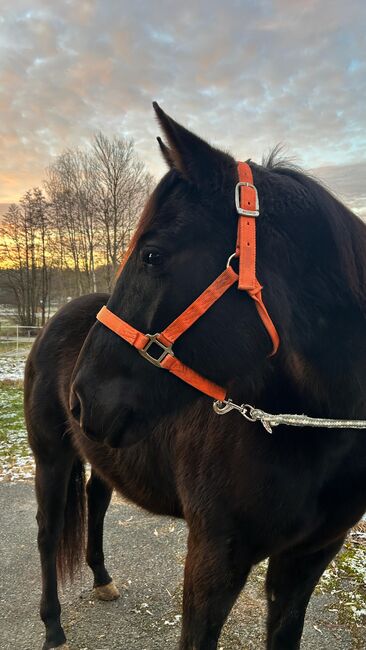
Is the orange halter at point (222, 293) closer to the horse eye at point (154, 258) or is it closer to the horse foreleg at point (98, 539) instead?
the horse eye at point (154, 258)

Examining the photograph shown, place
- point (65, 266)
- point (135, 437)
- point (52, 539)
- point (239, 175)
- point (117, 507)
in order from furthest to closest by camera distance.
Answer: point (65, 266), point (117, 507), point (52, 539), point (135, 437), point (239, 175)

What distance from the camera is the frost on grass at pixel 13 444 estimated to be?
5.55 meters

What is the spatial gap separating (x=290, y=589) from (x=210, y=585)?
1.83 ft

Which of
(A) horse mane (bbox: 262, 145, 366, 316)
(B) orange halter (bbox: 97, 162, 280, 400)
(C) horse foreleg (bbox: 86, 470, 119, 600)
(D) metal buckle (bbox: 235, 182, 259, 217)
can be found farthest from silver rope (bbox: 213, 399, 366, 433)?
(C) horse foreleg (bbox: 86, 470, 119, 600)

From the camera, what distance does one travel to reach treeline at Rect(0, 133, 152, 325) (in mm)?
24172

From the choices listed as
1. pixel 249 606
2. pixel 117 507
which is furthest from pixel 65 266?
pixel 249 606

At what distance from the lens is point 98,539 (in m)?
3.43

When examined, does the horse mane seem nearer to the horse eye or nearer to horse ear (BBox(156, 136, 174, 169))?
horse ear (BBox(156, 136, 174, 169))

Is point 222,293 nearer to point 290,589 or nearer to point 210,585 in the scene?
point 210,585

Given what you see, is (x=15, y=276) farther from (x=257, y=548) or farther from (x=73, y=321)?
(x=257, y=548)

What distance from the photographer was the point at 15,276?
3067 centimetres

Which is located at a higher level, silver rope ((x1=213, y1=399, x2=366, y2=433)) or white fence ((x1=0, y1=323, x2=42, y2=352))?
silver rope ((x1=213, y1=399, x2=366, y2=433))

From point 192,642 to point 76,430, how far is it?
131cm

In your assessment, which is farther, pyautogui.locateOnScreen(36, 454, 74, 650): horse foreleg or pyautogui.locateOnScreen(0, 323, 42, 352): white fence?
pyautogui.locateOnScreen(0, 323, 42, 352): white fence
